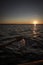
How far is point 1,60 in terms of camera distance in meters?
1.08

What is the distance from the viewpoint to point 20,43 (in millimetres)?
1420

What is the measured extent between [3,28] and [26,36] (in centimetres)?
26

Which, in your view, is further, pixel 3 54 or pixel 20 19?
pixel 20 19

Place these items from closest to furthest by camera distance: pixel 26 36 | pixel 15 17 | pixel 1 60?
1. pixel 1 60
2. pixel 26 36
3. pixel 15 17

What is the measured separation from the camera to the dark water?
1.16 m

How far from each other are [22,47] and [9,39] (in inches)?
6.8

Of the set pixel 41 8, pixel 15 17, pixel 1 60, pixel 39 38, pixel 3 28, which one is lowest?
pixel 1 60

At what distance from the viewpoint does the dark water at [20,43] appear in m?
1.16

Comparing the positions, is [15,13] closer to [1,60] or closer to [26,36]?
[26,36]

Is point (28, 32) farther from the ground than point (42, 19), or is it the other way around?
point (42, 19)

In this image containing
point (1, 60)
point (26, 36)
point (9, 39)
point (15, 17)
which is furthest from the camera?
point (15, 17)

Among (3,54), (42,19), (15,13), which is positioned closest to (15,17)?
(15,13)

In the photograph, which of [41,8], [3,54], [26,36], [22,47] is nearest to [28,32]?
[26,36]

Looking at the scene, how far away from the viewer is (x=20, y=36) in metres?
1.38
